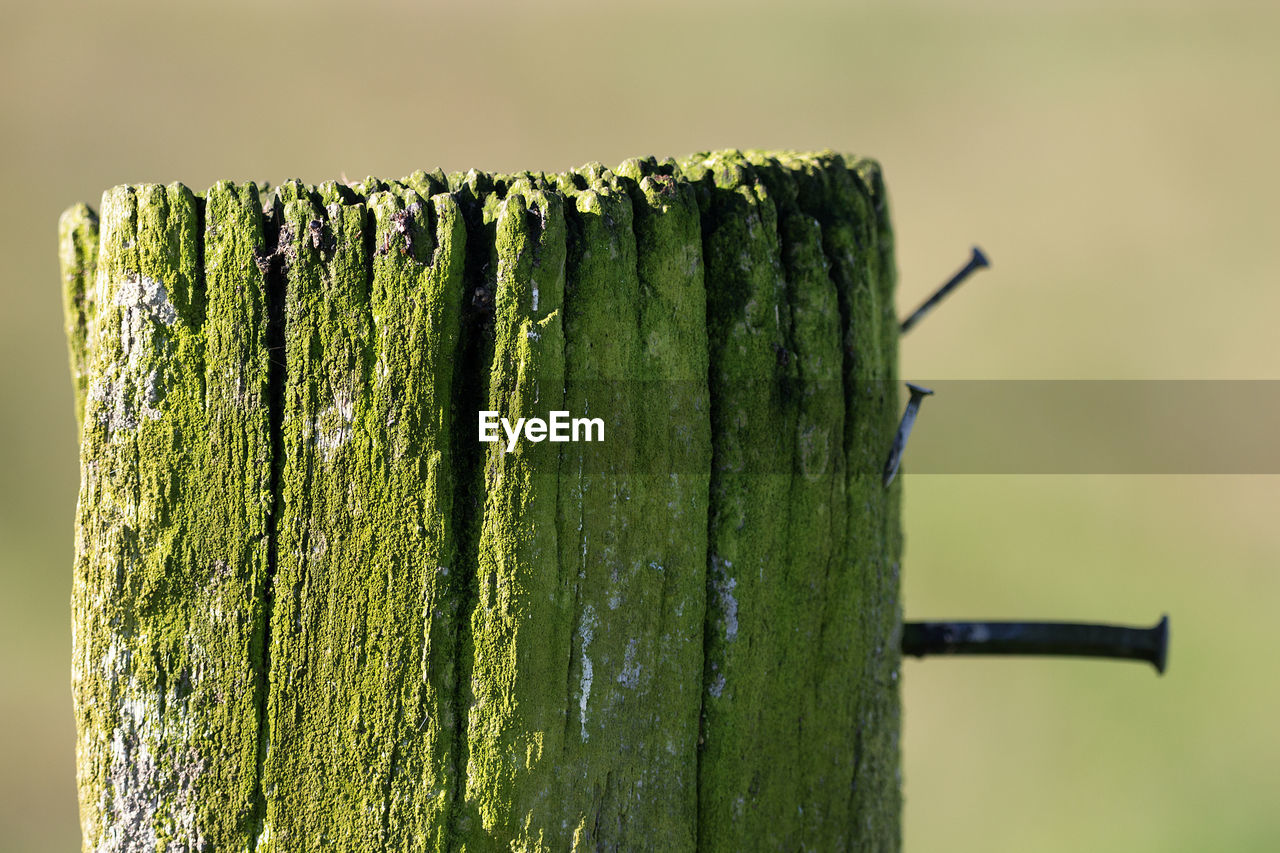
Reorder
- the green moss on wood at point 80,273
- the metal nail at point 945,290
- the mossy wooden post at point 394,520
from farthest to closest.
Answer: the metal nail at point 945,290, the green moss on wood at point 80,273, the mossy wooden post at point 394,520

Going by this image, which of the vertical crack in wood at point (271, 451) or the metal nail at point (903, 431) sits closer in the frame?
the vertical crack in wood at point (271, 451)

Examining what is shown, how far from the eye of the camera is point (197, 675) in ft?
6.70

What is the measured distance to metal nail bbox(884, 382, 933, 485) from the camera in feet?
8.03

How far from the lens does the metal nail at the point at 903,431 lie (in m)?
2.45

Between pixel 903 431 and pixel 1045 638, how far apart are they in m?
0.79

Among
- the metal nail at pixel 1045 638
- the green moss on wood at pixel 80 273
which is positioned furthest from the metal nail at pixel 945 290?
the green moss on wood at pixel 80 273

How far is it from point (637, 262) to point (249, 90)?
17340 millimetres

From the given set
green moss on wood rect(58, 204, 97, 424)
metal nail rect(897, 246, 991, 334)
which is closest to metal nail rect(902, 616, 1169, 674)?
metal nail rect(897, 246, 991, 334)

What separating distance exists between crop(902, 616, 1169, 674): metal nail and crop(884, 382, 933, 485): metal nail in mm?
502

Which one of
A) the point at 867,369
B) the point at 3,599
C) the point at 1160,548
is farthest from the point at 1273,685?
the point at 3,599

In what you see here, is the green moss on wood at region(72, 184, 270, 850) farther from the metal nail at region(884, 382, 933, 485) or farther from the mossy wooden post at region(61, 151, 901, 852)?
the metal nail at region(884, 382, 933, 485)

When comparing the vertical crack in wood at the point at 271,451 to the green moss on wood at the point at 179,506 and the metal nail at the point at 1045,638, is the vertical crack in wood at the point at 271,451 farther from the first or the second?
the metal nail at the point at 1045,638

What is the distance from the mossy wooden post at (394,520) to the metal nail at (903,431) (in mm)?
546

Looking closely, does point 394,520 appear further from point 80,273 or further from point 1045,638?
point 1045,638
